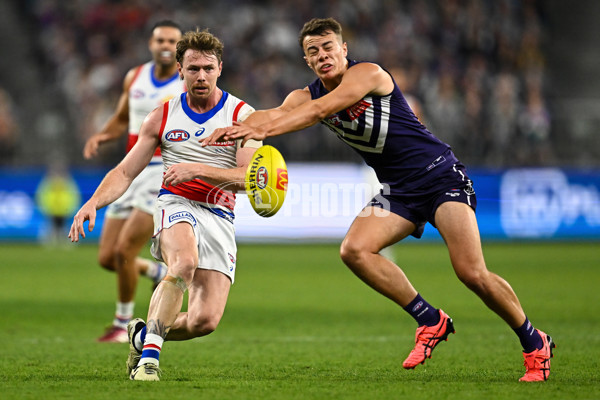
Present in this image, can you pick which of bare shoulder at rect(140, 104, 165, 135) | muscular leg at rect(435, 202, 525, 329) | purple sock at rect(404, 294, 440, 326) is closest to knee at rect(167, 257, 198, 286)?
bare shoulder at rect(140, 104, 165, 135)

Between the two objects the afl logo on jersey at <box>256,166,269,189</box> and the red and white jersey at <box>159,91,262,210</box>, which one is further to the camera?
the red and white jersey at <box>159,91,262,210</box>

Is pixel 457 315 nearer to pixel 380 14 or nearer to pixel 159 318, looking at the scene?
pixel 159 318

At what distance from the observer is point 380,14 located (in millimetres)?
24016

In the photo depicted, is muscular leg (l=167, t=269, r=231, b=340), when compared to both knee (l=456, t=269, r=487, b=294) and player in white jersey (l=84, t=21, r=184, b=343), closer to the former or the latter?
knee (l=456, t=269, r=487, b=294)

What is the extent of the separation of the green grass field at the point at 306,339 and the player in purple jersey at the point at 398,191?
0.40 meters

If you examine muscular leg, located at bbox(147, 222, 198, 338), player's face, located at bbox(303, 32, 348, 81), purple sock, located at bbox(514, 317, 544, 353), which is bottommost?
purple sock, located at bbox(514, 317, 544, 353)

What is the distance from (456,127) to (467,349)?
13.3 metres

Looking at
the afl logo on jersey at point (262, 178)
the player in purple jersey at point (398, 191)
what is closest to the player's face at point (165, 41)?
the player in purple jersey at point (398, 191)

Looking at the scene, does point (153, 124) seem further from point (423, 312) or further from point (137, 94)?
point (137, 94)

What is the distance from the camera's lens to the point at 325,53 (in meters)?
6.37

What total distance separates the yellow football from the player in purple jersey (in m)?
0.28

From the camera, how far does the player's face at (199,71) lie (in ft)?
20.7

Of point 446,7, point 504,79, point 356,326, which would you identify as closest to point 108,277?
point 356,326

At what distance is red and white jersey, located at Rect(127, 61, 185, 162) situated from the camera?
9.11 meters
